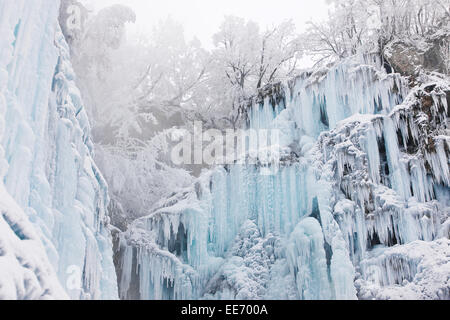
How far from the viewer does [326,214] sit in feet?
25.5

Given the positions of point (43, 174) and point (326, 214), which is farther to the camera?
point (326, 214)

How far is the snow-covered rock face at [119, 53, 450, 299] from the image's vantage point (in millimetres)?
7227

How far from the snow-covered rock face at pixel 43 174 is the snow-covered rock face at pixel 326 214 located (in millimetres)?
2424

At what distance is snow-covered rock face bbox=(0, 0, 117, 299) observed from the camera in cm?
358

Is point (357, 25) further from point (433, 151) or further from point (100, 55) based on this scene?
point (100, 55)

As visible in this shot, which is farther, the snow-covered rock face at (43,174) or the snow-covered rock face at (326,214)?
the snow-covered rock face at (326,214)

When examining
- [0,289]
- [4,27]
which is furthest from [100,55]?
[0,289]

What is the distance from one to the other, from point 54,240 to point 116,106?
260 inches

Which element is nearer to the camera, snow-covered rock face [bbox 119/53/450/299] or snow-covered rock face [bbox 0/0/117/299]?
snow-covered rock face [bbox 0/0/117/299]

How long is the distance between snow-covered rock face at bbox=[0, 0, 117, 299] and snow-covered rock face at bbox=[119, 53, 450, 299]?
2424 mm

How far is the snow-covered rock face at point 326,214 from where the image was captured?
723cm

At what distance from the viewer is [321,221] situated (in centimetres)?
795

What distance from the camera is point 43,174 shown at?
5.13 m

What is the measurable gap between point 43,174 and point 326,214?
16.3 ft
